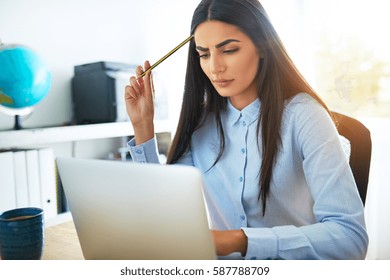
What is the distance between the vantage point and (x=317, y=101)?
2.81 feet

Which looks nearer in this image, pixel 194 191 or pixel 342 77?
pixel 194 191

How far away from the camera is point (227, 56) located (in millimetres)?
856

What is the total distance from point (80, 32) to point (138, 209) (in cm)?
128

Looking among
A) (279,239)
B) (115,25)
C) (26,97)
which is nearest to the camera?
(279,239)

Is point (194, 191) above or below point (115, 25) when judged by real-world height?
below

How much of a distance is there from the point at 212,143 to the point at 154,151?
0.14m

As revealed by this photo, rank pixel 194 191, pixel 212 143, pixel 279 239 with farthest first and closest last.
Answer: pixel 212 143 < pixel 279 239 < pixel 194 191

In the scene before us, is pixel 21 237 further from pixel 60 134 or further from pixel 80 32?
pixel 80 32

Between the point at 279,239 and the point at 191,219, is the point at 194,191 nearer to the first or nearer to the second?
the point at 191,219

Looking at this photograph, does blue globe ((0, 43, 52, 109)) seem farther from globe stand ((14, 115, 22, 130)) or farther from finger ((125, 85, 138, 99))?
finger ((125, 85, 138, 99))

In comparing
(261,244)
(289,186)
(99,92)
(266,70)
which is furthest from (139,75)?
(99,92)
